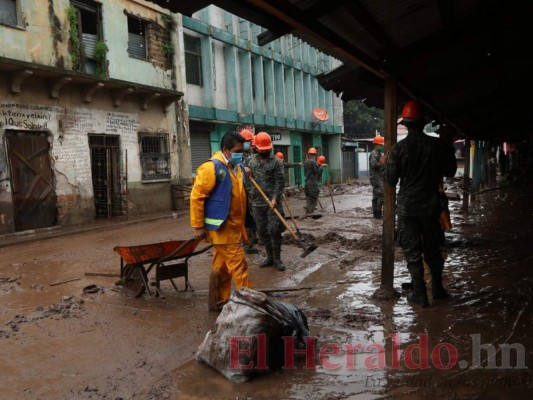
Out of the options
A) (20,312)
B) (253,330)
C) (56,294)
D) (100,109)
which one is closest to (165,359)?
(253,330)

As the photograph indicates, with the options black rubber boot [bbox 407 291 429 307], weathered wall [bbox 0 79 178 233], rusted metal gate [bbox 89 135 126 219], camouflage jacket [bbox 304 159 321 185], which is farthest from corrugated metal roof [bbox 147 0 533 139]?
rusted metal gate [bbox 89 135 126 219]

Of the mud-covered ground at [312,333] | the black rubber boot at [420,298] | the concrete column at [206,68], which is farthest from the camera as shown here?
the concrete column at [206,68]

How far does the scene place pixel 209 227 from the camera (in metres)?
4.27

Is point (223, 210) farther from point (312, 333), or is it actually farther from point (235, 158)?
point (312, 333)

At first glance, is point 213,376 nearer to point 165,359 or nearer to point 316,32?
point 165,359

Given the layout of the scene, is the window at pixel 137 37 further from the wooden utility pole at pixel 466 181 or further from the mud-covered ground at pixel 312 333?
the wooden utility pole at pixel 466 181

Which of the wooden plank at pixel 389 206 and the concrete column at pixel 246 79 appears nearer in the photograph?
the wooden plank at pixel 389 206

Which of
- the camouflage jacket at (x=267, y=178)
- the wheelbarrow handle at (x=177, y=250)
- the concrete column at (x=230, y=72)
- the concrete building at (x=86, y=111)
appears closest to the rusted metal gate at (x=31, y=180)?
the concrete building at (x=86, y=111)

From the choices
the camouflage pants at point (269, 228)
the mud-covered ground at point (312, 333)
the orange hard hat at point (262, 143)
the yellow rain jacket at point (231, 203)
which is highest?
the orange hard hat at point (262, 143)

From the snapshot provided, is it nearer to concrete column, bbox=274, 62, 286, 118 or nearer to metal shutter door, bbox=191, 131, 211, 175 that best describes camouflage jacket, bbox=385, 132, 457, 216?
metal shutter door, bbox=191, 131, 211, 175

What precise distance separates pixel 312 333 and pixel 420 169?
6.34 ft

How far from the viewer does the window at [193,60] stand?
18609 mm

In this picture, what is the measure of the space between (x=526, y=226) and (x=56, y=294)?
27.6ft

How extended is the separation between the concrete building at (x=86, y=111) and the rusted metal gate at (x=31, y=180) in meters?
0.03
